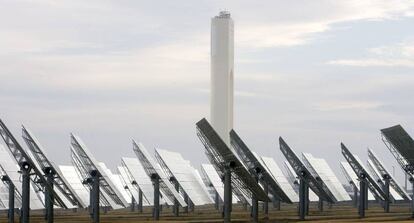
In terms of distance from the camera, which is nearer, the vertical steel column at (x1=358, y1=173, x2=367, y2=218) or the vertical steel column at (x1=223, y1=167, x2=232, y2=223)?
the vertical steel column at (x1=223, y1=167, x2=232, y2=223)

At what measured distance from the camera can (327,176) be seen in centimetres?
11181

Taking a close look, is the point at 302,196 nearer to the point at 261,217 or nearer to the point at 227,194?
the point at 261,217

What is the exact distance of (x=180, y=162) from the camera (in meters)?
100

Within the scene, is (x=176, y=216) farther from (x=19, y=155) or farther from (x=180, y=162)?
(x=19, y=155)

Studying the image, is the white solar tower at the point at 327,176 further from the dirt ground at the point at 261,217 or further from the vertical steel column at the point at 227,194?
the vertical steel column at the point at 227,194

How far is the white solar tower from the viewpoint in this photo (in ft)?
347

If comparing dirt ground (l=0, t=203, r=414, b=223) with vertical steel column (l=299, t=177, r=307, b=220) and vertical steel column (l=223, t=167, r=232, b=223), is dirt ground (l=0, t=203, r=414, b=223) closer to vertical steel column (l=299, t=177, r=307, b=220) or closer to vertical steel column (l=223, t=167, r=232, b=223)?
vertical steel column (l=299, t=177, r=307, b=220)

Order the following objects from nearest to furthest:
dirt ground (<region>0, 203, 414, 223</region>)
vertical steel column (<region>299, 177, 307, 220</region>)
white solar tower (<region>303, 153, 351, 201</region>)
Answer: vertical steel column (<region>299, 177, 307, 220</region>) < dirt ground (<region>0, 203, 414, 223</region>) < white solar tower (<region>303, 153, 351, 201</region>)

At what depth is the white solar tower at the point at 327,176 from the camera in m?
106

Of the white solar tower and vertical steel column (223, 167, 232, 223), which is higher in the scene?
the white solar tower

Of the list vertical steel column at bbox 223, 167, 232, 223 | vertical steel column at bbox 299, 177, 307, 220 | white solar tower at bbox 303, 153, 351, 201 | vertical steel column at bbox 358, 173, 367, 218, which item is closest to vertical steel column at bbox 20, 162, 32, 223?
vertical steel column at bbox 223, 167, 232, 223

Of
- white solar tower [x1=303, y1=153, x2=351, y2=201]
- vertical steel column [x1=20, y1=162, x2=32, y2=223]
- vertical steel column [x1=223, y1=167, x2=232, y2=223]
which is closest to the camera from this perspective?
vertical steel column [x1=20, y1=162, x2=32, y2=223]

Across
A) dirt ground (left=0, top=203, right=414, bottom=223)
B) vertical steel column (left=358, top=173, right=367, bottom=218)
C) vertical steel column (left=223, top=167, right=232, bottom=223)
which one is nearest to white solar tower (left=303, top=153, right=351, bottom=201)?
dirt ground (left=0, top=203, right=414, bottom=223)

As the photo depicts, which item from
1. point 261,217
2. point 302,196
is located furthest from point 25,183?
point 261,217
